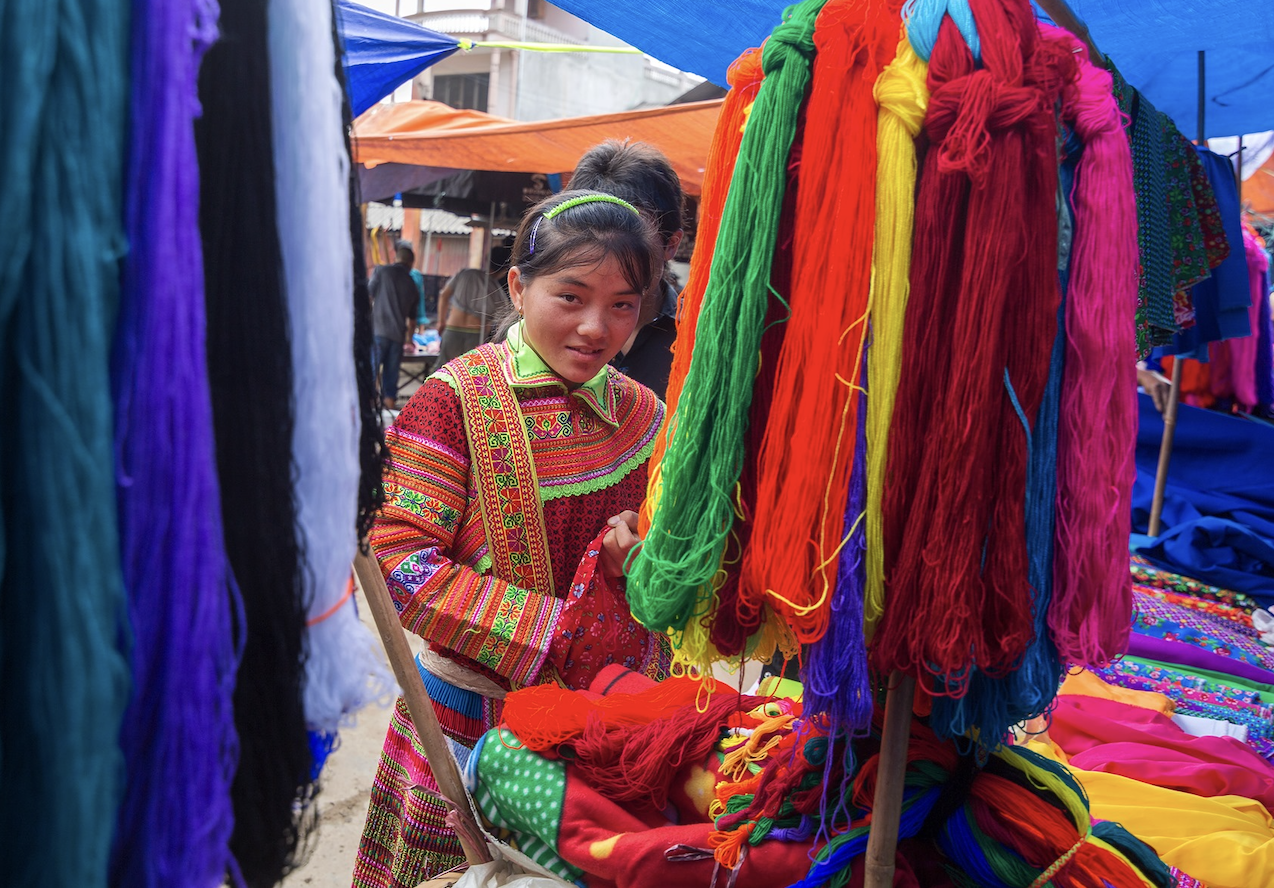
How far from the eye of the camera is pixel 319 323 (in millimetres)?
583

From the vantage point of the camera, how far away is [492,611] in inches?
55.4

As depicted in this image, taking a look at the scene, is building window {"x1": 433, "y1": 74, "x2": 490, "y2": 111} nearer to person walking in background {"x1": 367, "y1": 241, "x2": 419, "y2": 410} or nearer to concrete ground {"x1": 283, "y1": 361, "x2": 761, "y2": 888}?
person walking in background {"x1": 367, "y1": 241, "x2": 419, "y2": 410}

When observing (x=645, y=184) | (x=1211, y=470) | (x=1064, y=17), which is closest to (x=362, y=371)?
(x=1064, y=17)

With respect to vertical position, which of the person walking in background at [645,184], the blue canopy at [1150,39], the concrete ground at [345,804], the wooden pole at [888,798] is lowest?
the concrete ground at [345,804]

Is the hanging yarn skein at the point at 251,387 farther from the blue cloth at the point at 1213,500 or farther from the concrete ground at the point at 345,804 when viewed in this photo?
the blue cloth at the point at 1213,500

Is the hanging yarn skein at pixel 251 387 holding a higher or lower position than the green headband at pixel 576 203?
lower

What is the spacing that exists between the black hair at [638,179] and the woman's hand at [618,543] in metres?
0.85

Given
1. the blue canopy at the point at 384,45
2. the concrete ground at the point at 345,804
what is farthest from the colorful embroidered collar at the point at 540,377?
the blue canopy at the point at 384,45

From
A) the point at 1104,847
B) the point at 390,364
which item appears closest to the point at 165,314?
the point at 1104,847

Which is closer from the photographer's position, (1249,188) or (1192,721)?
(1192,721)

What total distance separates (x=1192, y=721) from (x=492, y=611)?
6.41 feet

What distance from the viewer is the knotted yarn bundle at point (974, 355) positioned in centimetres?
81

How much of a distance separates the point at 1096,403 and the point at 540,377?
0.94 metres

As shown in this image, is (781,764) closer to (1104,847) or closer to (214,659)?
(1104,847)
